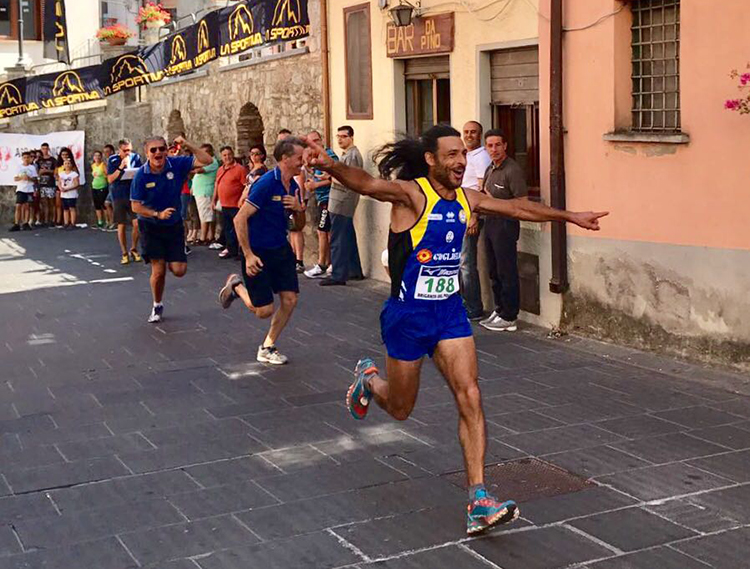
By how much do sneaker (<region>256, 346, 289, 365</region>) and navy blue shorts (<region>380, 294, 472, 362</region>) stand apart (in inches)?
166

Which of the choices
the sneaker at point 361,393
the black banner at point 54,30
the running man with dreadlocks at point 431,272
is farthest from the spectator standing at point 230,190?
the black banner at point 54,30

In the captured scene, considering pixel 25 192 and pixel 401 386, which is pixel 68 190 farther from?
pixel 401 386

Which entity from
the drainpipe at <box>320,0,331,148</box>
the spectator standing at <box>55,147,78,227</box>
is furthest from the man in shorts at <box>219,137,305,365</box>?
the spectator standing at <box>55,147,78,227</box>

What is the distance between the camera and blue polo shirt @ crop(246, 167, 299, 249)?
10.4 meters

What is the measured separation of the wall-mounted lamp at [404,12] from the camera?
14141 millimetres

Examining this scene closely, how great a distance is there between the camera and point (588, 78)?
11.0 m

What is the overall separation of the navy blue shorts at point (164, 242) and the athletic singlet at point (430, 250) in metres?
6.99

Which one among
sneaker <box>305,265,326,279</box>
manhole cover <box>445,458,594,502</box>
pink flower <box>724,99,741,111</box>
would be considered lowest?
manhole cover <box>445,458,594,502</box>

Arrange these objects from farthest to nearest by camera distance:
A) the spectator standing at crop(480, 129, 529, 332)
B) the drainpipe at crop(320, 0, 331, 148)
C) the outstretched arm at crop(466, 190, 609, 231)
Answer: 1. the drainpipe at crop(320, 0, 331, 148)
2. the spectator standing at crop(480, 129, 529, 332)
3. the outstretched arm at crop(466, 190, 609, 231)

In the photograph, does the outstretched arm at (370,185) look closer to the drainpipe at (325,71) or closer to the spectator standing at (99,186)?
the drainpipe at (325,71)

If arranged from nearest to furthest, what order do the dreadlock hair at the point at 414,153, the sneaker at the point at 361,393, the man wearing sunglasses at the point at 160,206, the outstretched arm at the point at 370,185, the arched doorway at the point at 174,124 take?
the outstretched arm at the point at 370,185 < the dreadlock hair at the point at 414,153 < the sneaker at the point at 361,393 < the man wearing sunglasses at the point at 160,206 < the arched doorway at the point at 174,124

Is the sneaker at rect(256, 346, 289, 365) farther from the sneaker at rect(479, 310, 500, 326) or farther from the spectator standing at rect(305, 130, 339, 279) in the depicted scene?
the spectator standing at rect(305, 130, 339, 279)

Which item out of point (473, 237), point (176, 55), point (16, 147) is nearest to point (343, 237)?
point (473, 237)

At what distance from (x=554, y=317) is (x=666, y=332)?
1.62 meters
